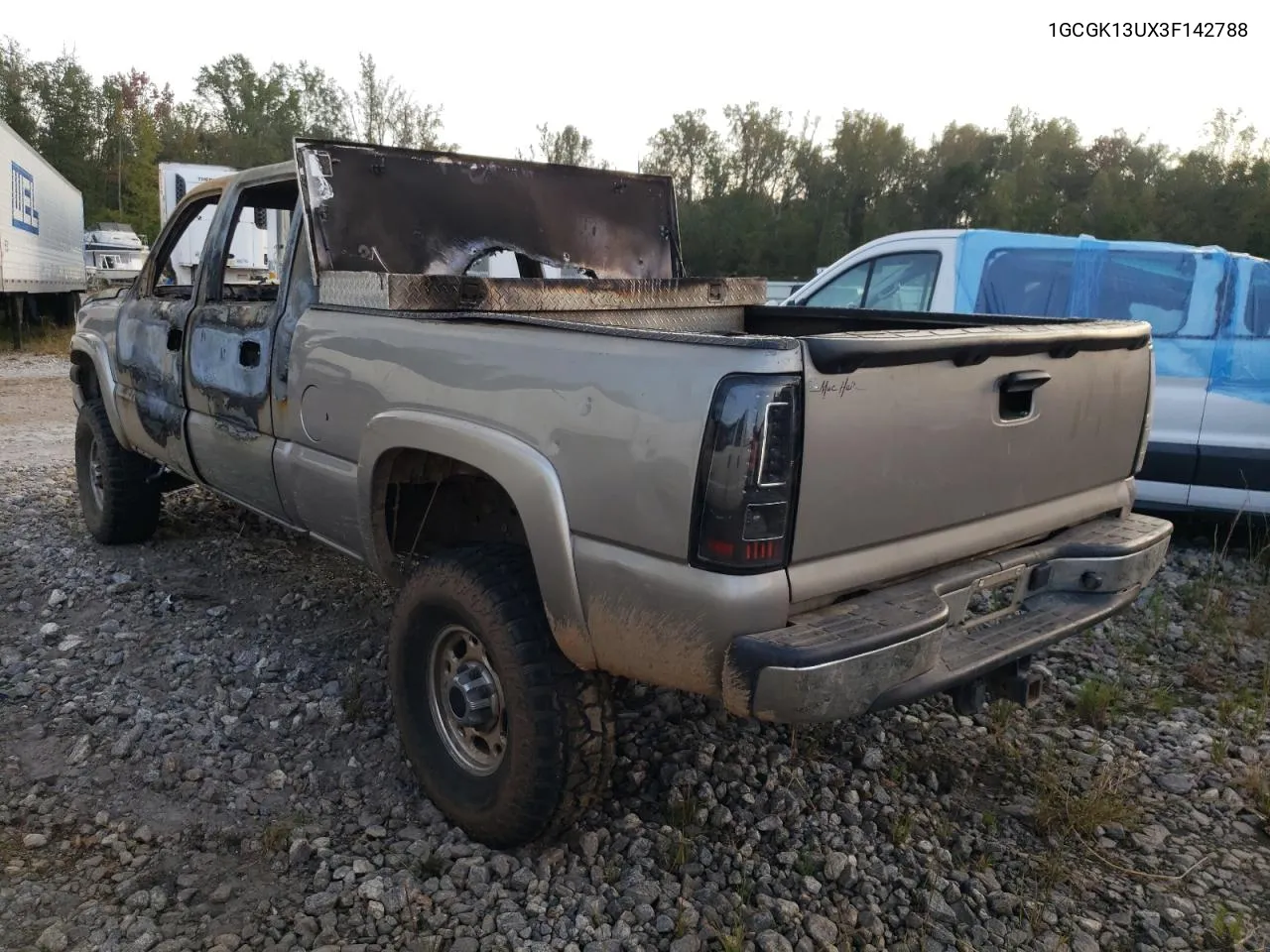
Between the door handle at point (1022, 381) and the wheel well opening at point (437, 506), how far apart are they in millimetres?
1414

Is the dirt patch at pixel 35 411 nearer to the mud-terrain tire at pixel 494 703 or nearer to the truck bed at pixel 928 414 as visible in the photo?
the truck bed at pixel 928 414

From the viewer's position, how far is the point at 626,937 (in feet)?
7.99

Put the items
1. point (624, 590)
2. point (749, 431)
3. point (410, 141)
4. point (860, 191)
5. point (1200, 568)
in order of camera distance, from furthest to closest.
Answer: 1. point (860, 191)
2. point (410, 141)
3. point (1200, 568)
4. point (624, 590)
5. point (749, 431)

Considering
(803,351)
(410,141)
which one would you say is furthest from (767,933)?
(410,141)

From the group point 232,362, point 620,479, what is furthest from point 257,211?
point 620,479

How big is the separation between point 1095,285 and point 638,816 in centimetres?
467

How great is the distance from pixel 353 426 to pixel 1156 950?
2.72 m

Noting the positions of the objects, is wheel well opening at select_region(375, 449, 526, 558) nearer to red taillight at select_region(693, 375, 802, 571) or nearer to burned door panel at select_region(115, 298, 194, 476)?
red taillight at select_region(693, 375, 802, 571)

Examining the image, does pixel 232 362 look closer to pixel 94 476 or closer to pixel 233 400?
pixel 233 400

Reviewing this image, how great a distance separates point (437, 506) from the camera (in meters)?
3.22

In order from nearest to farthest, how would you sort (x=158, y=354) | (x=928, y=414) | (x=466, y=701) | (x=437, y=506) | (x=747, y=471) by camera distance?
(x=747, y=471), (x=928, y=414), (x=466, y=701), (x=437, y=506), (x=158, y=354)

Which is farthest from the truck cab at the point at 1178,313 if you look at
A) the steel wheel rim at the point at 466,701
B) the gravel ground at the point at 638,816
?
the steel wheel rim at the point at 466,701

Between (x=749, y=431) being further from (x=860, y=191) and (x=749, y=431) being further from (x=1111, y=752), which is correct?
(x=860, y=191)

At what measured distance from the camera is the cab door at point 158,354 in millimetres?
4281
